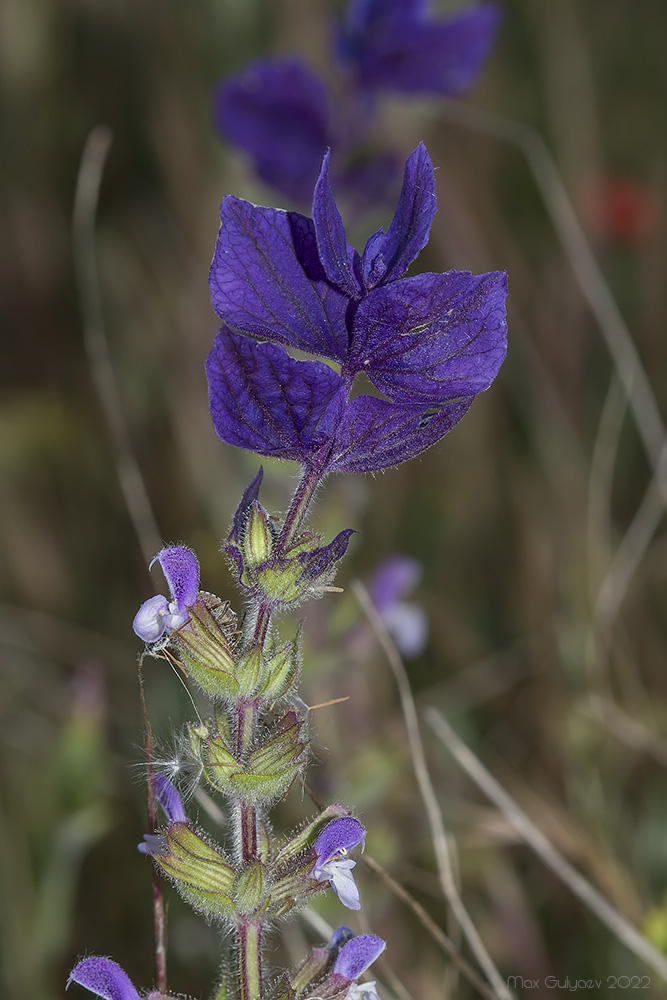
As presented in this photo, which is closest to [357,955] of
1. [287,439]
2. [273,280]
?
[287,439]

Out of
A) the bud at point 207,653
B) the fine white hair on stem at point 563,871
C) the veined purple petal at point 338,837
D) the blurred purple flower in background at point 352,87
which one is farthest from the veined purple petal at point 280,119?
the veined purple petal at point 338,837

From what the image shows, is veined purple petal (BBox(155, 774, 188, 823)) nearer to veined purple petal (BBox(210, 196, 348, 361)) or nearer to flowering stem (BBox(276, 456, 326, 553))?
flowering stem (BBox(276, 456, 326, 553))

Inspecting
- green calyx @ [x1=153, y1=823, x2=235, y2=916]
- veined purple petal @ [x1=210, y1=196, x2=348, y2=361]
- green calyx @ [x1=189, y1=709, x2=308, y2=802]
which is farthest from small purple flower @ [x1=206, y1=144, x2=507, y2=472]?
green calyx @ [x1=153, y1=823, x2=235, y2=916]

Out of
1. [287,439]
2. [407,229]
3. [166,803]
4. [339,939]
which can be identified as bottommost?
[339,939]

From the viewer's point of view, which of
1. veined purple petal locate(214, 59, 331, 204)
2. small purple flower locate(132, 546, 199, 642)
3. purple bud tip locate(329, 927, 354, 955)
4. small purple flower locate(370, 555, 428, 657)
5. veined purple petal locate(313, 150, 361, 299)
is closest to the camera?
veined purple petal locate(313, 150, 361, 299)

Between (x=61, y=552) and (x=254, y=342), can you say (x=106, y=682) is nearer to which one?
(x=61, y=552)

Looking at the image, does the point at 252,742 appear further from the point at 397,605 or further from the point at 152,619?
the point at 397,605
